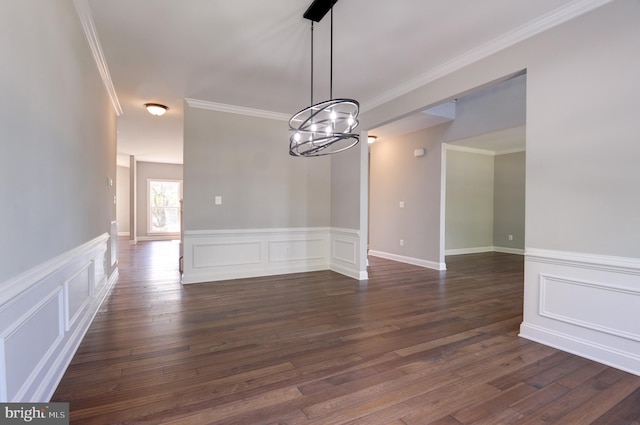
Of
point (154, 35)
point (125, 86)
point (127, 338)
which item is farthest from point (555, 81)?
point (125, 86)

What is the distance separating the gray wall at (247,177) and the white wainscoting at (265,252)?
150 mm

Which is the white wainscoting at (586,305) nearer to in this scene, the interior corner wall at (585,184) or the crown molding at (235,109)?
the interior corner wall at (585,184)

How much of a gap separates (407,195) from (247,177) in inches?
131

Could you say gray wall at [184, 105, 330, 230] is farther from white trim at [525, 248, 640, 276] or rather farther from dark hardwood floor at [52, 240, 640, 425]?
white trim at [525, 248, 640, 276]

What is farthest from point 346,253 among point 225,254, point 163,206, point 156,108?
point 163,206

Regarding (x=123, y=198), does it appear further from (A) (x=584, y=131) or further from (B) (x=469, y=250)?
(A) (x=584, y=131)

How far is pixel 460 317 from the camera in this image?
10.3ft

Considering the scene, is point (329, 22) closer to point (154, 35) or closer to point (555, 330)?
point (154, 35)

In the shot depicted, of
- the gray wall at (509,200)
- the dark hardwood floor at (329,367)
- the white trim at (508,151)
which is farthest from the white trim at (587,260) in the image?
the white trim at (508,151)

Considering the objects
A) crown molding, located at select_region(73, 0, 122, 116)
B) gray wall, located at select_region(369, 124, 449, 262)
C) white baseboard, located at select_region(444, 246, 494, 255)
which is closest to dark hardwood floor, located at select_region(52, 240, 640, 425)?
gray wall, located at select_region(369, 124, 449, 262)

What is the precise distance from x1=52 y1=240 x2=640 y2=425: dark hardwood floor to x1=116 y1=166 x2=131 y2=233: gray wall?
8818mm

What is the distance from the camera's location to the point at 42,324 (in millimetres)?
1714

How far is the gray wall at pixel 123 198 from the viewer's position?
432 inches

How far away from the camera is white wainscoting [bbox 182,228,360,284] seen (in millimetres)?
4512
